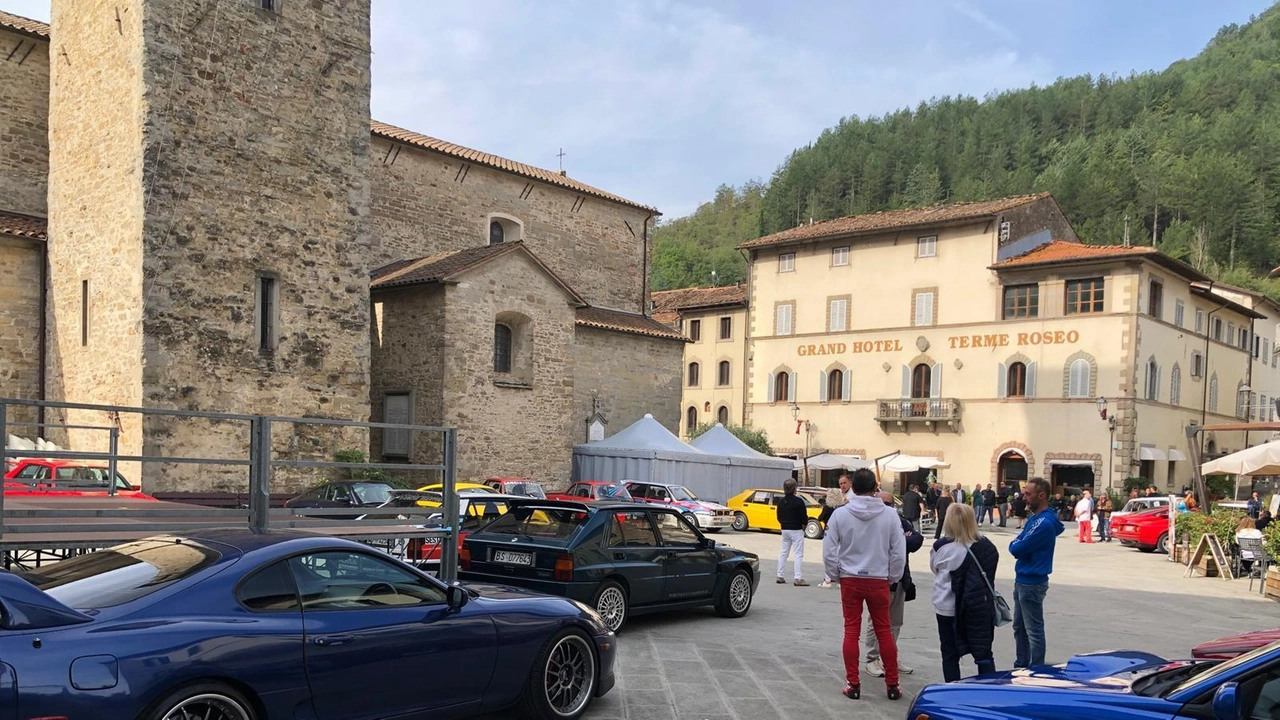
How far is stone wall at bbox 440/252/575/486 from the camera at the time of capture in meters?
25.4

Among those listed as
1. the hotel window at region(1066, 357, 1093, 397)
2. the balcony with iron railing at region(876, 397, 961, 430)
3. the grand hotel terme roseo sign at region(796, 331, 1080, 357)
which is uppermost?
the grand hotel terme roseo sign at region(796, 331, 1080, 357)

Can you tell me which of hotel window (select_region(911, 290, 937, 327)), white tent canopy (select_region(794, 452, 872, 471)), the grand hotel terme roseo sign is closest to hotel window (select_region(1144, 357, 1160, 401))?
the grand hotel terme roseo sign

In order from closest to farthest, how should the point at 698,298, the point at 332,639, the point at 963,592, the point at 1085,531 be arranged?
the point at 332,639 → the point at 963,592 → the point at 1085,531 → the point at 698,298

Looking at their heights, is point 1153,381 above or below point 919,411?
above

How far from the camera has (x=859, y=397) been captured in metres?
41.7

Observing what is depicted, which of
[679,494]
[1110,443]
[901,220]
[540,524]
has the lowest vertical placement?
[679,494]

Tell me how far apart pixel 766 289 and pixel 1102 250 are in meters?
14.4

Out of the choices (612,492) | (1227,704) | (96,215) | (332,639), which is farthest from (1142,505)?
(96,215)

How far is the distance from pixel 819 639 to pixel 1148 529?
54.1 feet

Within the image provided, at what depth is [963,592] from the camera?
688 cm

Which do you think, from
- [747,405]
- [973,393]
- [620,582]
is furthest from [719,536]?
[747,405]

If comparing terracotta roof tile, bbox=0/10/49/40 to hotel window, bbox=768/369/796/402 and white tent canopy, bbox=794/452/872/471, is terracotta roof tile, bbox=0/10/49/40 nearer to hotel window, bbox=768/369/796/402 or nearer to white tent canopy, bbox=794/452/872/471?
white tent canopy, bbox=794/452/872/471

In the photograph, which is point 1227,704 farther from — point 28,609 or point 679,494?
point 679,494

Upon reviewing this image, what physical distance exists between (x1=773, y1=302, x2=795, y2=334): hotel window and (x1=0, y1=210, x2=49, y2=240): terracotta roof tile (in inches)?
1195
